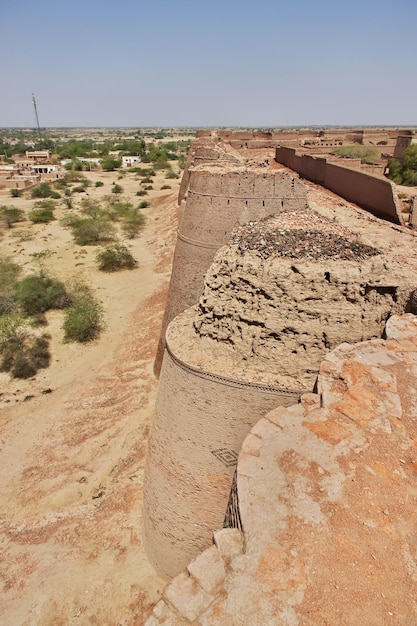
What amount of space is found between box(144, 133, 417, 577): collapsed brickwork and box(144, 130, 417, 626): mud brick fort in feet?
0.06

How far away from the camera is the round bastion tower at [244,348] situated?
5.22m

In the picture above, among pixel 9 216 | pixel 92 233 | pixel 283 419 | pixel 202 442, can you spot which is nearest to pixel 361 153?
pixel 92 233

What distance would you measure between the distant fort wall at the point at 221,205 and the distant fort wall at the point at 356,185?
2782 millimetres

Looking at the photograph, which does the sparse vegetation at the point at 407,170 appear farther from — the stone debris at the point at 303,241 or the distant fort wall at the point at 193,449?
the distant fort wall at the point at 193,449

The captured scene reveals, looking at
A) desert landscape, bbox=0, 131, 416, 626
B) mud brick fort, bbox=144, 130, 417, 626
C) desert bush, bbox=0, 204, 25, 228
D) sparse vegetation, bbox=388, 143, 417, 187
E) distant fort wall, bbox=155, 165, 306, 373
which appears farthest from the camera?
desert bush, bbox=0, 204, 25, 228

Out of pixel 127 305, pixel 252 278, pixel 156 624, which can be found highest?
pixel 252 278

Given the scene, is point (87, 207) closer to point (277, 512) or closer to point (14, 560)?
point (14, 560)

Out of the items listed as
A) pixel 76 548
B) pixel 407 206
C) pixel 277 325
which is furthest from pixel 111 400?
pixel 407 206

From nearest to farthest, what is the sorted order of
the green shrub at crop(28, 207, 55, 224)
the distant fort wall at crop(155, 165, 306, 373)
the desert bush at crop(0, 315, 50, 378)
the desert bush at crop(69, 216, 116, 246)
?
1. the distant fort wall at crop(155, 165, 306, 373)
2. the desert bush at crop(0, 315, 50, 378)
3. the desert bush at crop(69, 216, 116, 246)
4. the green shrub at crop(28, 207, 55, 224)

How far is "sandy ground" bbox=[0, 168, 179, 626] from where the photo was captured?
578cm

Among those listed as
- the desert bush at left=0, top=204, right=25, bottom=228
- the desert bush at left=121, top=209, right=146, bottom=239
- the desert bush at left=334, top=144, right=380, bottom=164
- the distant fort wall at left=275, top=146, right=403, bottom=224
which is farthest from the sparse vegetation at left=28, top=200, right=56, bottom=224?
the distant fort wall at left=275, top=146, right=403, bottom=224

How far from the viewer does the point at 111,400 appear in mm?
10039

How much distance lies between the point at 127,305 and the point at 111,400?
6.84 metres

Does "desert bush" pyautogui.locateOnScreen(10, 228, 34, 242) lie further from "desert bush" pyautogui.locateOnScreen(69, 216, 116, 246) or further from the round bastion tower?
the round bastion tower
